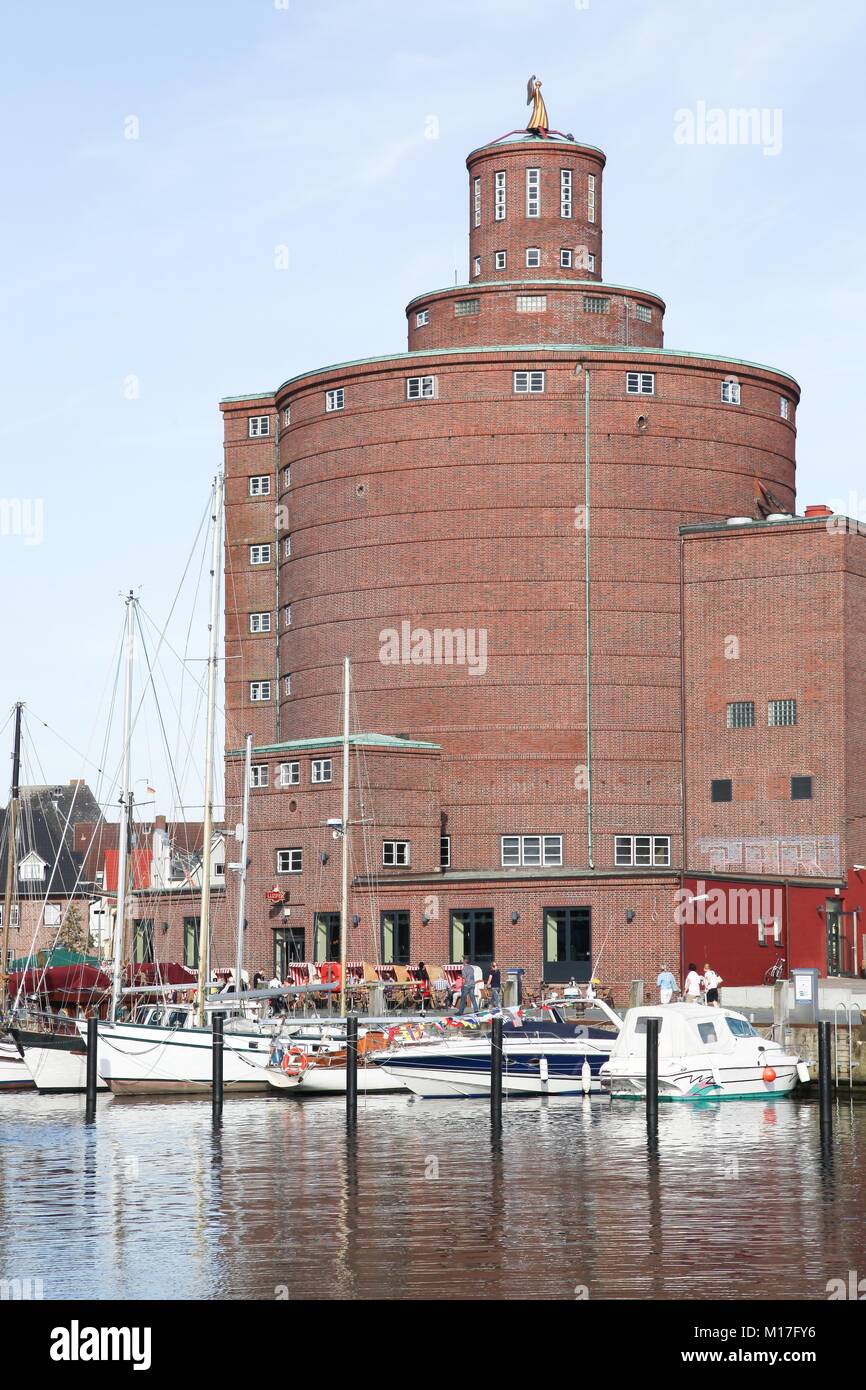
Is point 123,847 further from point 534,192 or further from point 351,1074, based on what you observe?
point 534,192

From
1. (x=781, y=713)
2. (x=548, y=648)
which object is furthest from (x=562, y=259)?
(x=781, y=713)

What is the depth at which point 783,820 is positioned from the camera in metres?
78.2

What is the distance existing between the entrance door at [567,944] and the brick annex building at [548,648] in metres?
0.11

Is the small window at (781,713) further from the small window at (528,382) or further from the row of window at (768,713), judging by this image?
the small window at (528,382)

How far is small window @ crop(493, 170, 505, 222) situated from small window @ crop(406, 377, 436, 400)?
1122 cm

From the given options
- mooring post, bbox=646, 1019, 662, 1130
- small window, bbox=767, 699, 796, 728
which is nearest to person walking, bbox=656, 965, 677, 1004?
small window, bbox=767, 699, 796, 728

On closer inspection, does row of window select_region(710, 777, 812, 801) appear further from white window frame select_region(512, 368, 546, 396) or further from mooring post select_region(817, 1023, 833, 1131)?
mooring post select_region(817, 1023, 833, 1131)

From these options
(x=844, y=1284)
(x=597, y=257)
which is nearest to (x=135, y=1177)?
(x=844, y=1284)

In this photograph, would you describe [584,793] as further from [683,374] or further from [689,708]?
[683,374]

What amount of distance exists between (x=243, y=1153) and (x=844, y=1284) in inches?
665

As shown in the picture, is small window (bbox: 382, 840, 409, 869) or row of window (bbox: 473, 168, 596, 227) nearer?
small window (bbox: 382, 840, 409, 869)

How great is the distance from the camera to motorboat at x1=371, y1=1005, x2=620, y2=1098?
1930 inches

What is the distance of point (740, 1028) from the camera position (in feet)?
160

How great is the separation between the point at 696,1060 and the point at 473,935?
27.3 metres
